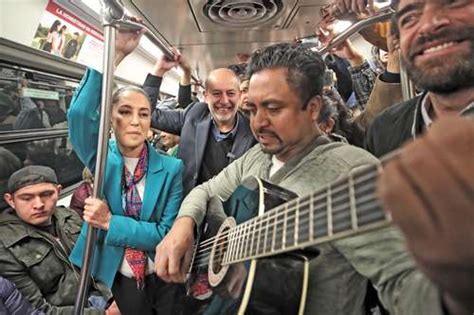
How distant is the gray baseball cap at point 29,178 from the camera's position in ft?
7.92

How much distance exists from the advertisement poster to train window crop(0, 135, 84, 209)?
95cm

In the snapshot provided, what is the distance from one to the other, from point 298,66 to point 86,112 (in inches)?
34.1

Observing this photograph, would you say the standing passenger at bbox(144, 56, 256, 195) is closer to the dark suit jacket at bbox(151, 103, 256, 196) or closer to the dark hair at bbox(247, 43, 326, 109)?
the dark suit jacket at bbox(151, 103, 256, 196)

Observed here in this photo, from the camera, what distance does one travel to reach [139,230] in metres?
1.44

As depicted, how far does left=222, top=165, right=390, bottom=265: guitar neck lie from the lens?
1.36 ft

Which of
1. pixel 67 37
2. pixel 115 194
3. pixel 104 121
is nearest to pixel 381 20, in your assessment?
pixel 104 121

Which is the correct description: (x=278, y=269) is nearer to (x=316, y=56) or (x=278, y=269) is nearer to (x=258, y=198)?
(x=258, y=198)

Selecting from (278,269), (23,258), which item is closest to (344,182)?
(278,269)

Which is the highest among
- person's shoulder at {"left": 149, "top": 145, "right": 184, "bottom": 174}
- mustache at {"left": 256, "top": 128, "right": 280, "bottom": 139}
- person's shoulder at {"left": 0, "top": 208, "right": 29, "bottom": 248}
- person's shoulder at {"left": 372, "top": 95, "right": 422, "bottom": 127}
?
person's shoulder at {"left": 372, "top": 95, "right": 422, "bottom": 127}

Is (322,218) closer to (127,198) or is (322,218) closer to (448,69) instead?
(448,69)

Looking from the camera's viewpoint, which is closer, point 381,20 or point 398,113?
point 398,113

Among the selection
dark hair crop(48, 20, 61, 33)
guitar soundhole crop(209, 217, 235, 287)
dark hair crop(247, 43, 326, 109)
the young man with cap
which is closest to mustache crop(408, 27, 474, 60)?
dark hair crop(247, 43, 326, 109)

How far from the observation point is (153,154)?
1664 mm

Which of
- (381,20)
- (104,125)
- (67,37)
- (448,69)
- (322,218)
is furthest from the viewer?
(67,37)
